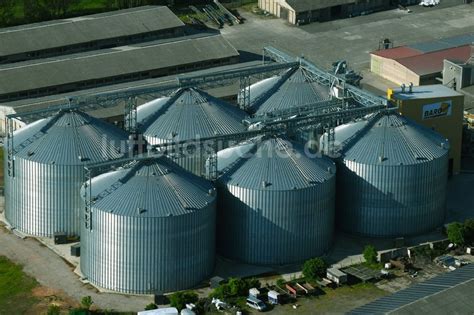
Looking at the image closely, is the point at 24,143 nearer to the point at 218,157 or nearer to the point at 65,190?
the point at 65,190

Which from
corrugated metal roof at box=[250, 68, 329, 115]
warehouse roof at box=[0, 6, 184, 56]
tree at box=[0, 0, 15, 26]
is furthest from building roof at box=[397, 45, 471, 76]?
tree at box=[0, 0, 15, 26]

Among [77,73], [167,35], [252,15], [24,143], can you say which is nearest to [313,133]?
[24,143]

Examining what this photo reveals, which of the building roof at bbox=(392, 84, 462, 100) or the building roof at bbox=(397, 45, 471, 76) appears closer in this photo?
the building roof at bbox=(392, 84, 462, 100)

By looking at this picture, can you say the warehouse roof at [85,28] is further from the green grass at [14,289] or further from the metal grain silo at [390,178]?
the metal grain silo at [390,178]

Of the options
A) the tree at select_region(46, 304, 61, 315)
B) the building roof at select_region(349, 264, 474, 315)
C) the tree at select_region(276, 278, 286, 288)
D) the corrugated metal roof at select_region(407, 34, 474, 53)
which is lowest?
the tree at select_region(46, 304, 61, 315)

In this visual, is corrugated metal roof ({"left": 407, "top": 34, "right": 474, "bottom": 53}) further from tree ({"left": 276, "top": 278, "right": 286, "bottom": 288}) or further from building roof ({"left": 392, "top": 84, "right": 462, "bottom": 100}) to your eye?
tree ({"left": 276, "top": 278, "right": 286, "bottom": 288})
